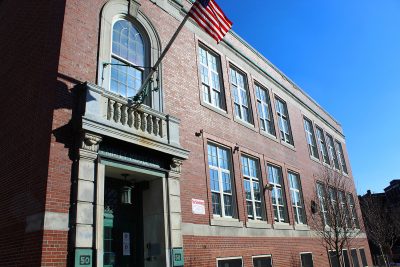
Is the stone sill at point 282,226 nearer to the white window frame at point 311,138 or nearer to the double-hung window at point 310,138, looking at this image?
the white window frame at point 311,138

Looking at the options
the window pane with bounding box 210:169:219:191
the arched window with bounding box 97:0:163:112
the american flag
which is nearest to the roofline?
the arched window with bounding box 97:0:163:112

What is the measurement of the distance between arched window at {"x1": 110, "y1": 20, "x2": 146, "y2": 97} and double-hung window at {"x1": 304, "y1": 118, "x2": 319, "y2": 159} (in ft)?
49.8

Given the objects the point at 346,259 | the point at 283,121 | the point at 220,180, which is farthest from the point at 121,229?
the point at 346,259

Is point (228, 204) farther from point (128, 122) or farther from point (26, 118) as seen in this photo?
point (26, 118)

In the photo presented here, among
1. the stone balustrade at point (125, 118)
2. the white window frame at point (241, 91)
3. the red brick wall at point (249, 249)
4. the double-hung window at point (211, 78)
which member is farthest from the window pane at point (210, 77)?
the red brick wall at point (249, 249)

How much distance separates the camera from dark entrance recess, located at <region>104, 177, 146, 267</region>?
9.65 metres

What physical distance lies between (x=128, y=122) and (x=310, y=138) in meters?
17.6

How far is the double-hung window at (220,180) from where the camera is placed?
523 inches

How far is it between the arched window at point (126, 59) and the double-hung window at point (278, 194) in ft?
28.0

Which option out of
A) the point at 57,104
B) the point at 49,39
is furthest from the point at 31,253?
the point at 49,39

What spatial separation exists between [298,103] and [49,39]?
689 inches

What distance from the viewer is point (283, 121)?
70.1ft

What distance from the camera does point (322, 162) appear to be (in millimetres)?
24922

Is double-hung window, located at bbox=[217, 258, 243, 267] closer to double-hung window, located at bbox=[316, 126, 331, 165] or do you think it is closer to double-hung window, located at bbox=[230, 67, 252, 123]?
double-hung window, located at bbox=[230, 67, 252, 123]
